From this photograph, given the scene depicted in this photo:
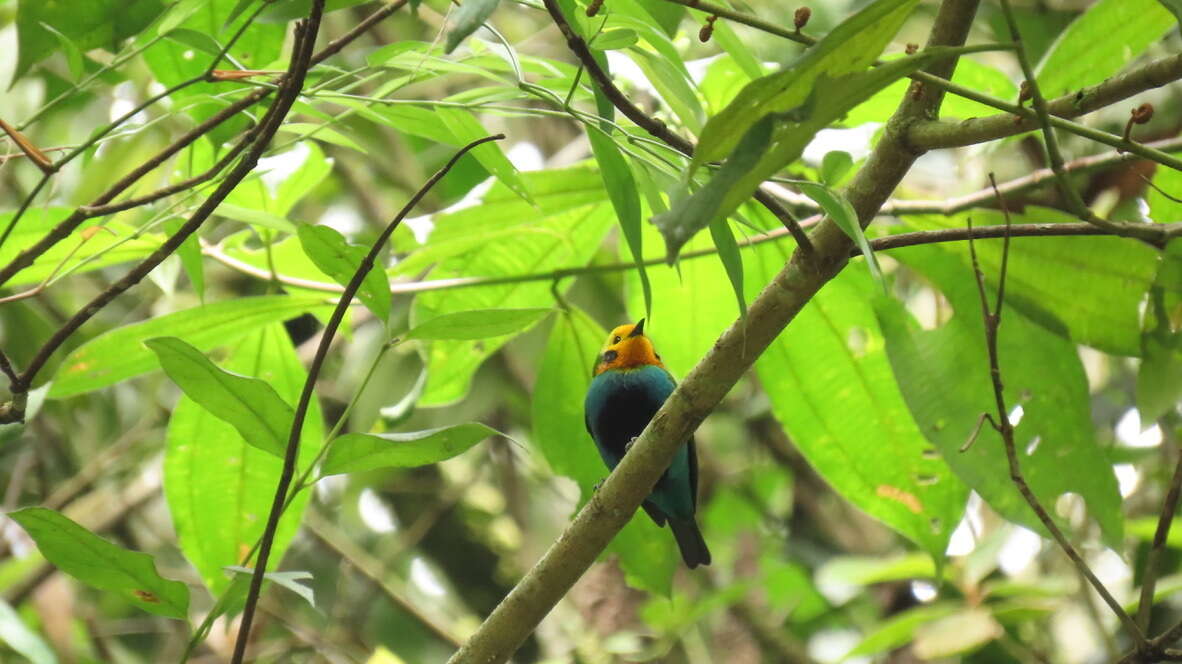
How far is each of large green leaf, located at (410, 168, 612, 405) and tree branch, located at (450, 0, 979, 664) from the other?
2.41 feet

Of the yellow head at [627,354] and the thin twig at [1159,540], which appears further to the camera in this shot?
the yellow head at [627,354]

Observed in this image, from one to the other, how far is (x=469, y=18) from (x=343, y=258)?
0.53m

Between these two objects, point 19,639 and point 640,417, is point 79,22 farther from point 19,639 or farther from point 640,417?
point 640,417

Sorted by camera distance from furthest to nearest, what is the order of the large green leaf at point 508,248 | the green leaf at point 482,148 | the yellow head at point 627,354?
1. the yellow head at point 627,354
2. the large green leaf at point 508,248
3. the green leaf at point 482,148

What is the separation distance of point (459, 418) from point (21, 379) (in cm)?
223

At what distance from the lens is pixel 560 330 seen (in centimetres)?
224

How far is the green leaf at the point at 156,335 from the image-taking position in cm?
187

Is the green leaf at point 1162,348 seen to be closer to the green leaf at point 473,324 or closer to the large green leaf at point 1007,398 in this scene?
the large green leaf at point 1007,398

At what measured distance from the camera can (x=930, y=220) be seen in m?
2.07

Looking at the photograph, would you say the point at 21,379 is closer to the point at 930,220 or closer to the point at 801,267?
the point at 801,267

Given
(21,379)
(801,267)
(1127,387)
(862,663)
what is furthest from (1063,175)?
(862,663)

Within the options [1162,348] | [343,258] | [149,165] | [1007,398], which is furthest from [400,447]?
[1162,348]

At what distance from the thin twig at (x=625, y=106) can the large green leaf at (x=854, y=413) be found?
76cm

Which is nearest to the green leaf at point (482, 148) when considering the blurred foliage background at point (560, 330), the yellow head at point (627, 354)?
the blurred foliage background at point (560, 330)
